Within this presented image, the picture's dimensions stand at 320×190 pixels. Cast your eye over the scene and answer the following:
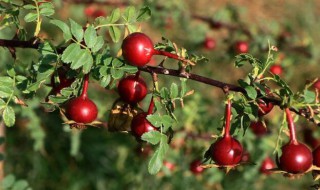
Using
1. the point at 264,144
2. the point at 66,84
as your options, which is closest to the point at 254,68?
the point at 66,84

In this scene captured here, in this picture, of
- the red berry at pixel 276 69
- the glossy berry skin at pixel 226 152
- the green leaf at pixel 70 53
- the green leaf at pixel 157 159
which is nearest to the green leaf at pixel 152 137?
the green leaf at pixel 157 159

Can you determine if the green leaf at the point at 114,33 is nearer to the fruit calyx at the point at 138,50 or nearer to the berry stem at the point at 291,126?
the fruit calyx at the point at 138,50

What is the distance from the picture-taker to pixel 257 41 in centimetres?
303

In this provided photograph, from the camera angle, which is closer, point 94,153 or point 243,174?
point 243,174

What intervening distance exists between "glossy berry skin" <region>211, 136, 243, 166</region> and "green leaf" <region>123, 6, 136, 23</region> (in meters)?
0.39

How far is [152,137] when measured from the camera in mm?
1380

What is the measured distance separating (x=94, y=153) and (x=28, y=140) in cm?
40

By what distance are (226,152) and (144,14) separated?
41 centimetres

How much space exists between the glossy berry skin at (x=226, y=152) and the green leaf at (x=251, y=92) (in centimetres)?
11

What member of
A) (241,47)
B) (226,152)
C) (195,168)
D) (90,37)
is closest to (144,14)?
(90,37)

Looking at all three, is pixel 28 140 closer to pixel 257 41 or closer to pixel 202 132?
pixel 202 132

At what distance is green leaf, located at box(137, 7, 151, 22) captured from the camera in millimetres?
1497

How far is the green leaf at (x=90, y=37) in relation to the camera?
141 cm

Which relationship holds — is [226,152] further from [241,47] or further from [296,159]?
[241,47]
